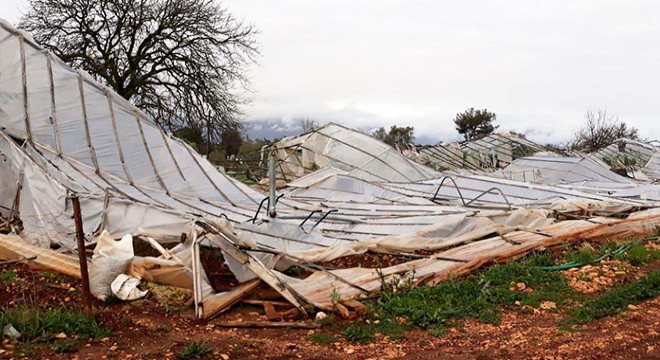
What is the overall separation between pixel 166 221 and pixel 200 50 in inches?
522

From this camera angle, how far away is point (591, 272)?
6152mm

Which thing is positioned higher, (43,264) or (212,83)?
(212,83)

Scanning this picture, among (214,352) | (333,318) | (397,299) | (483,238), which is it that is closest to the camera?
(214,352)

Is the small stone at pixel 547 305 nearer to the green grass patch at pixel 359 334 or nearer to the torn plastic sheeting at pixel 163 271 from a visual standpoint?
the green grass patch at pixel 359 334

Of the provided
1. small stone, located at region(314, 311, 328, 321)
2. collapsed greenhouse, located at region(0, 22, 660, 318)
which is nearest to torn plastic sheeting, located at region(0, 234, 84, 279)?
collapsed greenhouse, located at region(0, 22, 660, 318)

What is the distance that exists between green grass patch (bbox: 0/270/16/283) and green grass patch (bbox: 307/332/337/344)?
3.37m

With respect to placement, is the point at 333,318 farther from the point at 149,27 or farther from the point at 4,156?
the point at 149,27

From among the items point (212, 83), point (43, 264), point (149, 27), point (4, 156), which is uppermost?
point (149, 27)

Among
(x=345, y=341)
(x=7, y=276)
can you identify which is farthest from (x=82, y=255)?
(x=345, y=341)

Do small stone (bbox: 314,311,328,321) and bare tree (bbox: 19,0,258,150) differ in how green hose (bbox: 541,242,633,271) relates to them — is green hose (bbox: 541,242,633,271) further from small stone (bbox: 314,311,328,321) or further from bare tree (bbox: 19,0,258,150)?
bare tree (bbox: 19,0,258,150)

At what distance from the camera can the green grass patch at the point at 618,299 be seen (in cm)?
492

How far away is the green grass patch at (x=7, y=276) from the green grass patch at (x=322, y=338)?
3370mm

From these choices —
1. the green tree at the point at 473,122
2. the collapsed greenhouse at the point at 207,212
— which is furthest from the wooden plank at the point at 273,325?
the green tree at the point at 473,122

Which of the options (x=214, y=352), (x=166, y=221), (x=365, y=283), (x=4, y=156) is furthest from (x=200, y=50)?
(x=214, y=352)
